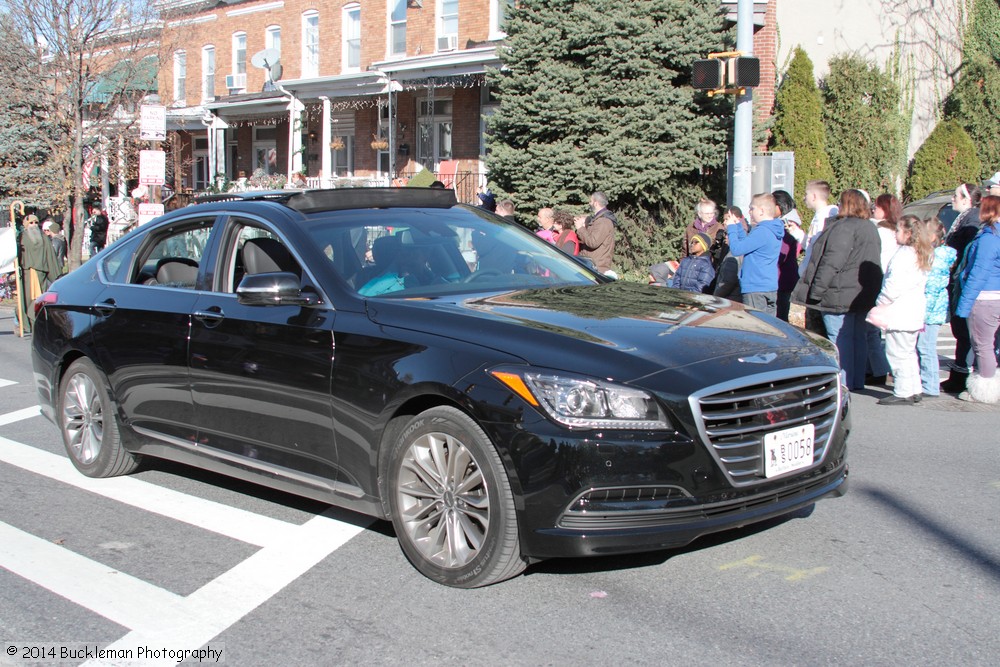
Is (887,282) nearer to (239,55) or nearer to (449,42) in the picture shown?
(449,42)

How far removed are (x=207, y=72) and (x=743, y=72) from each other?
26.1 meters

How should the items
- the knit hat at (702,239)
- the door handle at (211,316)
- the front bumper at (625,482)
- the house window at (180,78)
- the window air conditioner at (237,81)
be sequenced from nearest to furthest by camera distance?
the front bumper at (625,482) → the door handle at (211,316) → the knit hat at (702,239) → the window air conditioner at (237,81) → the house window at (180,78)

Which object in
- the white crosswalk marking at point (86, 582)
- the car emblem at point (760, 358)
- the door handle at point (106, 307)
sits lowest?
the white crosswalk marking at point (86, 582)

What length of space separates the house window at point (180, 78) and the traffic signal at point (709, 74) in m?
26.4

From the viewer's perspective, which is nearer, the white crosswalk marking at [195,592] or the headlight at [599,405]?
the headlight at [599,405]

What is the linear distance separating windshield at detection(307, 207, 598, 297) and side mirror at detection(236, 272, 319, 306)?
228 millimetres

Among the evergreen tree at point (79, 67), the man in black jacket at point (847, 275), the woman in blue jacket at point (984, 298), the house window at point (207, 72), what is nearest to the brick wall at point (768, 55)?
the man in black jacket at point (847, 275)

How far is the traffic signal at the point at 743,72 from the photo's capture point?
1304 cm

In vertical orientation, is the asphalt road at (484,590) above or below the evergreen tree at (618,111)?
below

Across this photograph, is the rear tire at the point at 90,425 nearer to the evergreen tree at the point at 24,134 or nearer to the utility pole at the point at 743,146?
the utility pole at the point at 743,146

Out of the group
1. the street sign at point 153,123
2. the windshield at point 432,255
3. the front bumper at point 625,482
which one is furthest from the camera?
the street sign at point 153,123

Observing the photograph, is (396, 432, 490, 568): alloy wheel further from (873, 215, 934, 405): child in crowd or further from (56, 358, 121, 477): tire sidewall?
(873, 215, 934, 405): child in crowd

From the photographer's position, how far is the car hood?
4023 millimetres

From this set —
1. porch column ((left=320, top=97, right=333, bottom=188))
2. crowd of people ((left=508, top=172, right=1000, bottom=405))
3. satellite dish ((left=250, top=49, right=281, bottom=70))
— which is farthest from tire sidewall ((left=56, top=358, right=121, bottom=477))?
satellite dish ((left=250, top=49, right=281, bottom=70))
